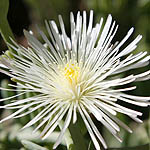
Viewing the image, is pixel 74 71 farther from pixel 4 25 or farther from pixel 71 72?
pixel 4 25

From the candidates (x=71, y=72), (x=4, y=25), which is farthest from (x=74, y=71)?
(x=4, y=25)

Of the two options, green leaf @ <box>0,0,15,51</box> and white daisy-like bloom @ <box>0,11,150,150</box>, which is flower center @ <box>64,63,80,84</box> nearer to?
white daisy-like bloom @ <box>0,11,150,150</box>

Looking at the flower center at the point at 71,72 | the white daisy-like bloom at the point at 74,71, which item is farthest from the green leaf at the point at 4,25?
the flower center at the point at 71,72

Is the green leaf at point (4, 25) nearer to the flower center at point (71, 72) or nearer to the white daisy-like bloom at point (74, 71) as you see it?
the white daisy-like bloom at point (74, 71)

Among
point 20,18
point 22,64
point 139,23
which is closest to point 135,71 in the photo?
point 139,23

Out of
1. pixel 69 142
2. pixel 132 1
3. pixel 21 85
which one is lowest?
pixel 69 142

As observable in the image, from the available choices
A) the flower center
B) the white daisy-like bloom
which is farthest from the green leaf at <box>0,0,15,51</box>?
the flower center

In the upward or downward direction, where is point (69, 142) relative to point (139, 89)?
downward

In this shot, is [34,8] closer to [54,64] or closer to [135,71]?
[135,71]
